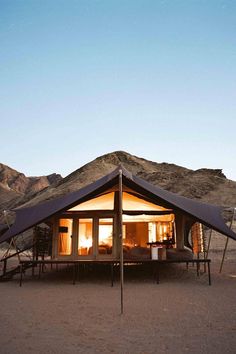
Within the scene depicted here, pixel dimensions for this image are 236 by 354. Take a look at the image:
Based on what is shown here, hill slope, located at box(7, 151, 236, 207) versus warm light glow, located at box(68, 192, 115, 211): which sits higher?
hill slope, located at box(7, 151, 236, 207)

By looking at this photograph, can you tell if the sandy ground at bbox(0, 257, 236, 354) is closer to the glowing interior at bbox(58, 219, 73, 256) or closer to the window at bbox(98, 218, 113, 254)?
the window at bbox(98, 218, 113, 254)

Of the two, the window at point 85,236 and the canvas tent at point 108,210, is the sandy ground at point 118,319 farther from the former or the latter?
the window at point 85,236

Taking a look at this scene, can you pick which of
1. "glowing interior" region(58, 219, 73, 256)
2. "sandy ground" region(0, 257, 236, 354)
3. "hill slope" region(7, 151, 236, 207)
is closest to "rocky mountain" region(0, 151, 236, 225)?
"hill slope" region(7, 151, 236, 207)

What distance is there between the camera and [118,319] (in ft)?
14.6

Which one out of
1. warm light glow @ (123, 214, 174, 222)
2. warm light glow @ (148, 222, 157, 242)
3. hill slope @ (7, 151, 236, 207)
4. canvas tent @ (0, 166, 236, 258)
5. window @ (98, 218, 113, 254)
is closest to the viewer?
canvas tent @ (0, 166, 236, 258)

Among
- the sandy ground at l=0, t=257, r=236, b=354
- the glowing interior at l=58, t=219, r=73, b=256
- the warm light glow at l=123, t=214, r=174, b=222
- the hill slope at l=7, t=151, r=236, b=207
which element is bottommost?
the sandy ground at l=0, t=257, r=236, b=354

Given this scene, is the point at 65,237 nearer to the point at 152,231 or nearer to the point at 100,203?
the point at 100,203

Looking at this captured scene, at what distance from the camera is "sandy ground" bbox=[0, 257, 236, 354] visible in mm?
3371

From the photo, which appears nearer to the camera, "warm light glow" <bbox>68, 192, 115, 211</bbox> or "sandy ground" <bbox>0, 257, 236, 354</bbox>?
"sandy ground" <bbox>0, 257, 236, 354</bbox>

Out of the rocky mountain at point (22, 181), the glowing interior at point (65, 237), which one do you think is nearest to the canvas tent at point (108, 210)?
the glowing interior at point (65, 237)

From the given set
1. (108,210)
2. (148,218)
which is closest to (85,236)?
(108,210)

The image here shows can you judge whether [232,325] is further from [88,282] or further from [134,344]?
[88,282]

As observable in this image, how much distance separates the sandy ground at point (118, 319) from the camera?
11.1 ft

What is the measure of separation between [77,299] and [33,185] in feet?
233
